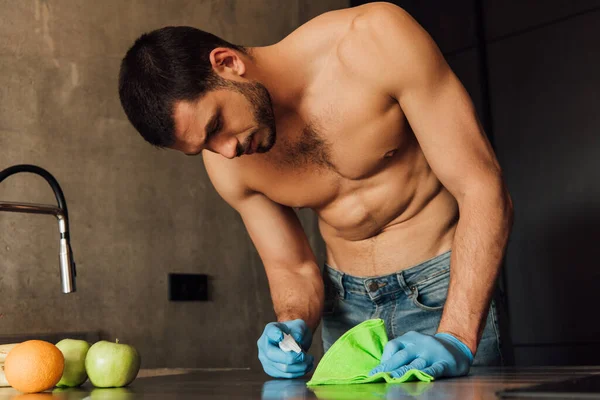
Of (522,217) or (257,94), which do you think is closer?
(257,94)

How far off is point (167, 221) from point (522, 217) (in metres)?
1.35

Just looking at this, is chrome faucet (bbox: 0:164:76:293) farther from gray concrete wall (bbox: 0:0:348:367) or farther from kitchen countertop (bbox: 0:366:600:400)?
gray concrete wall (bbox: 0:0:348:367)

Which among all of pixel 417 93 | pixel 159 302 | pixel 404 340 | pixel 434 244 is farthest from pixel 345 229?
pixel 159 302

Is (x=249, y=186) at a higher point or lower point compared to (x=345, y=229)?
higher

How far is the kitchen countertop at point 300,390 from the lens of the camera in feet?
2.55

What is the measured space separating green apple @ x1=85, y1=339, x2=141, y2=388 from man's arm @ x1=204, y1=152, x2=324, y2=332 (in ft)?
1.84

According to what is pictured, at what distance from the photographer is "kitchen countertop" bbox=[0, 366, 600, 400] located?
777mm

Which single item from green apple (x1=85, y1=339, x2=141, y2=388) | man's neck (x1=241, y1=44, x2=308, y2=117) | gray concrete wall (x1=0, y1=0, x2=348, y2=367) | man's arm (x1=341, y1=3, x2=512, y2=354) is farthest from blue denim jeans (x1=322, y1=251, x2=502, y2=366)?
gray concrete wall (x1=0, y1=0, x2=348, y2=367)

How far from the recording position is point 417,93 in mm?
1401

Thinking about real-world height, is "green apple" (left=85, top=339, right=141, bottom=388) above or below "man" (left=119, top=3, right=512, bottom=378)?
below

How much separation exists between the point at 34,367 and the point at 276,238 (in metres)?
0.76

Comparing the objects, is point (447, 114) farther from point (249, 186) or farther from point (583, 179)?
point (583, 179)

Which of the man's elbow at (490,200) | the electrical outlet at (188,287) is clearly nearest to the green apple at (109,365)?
the man's elbow at (490,200)

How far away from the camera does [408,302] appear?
63.9 inches
